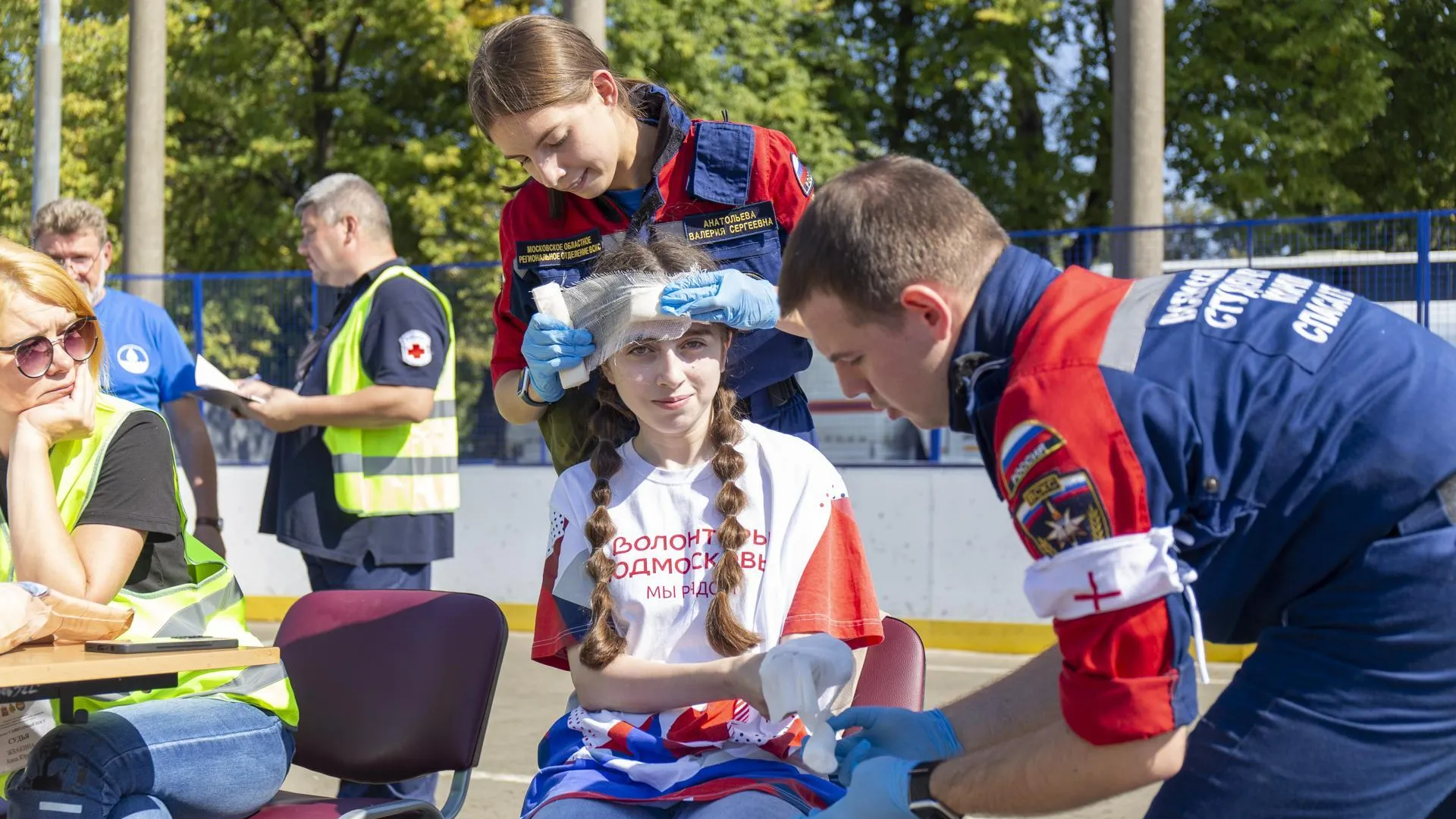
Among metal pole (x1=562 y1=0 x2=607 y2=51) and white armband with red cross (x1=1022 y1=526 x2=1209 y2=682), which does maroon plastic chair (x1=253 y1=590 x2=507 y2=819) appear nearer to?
white armband with red cross (x1=1022 y1=526 x2=1209 y2=682)

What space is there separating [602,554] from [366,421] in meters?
1.96

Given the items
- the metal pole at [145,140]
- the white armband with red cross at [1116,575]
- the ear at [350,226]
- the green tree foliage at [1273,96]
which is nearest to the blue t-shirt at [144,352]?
the ear at [350,226]

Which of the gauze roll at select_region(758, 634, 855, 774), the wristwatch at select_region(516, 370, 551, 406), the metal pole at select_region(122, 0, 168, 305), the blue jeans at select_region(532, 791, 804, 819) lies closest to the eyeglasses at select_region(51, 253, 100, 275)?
the wristwatch at select_region(516, 370, 551, 406)

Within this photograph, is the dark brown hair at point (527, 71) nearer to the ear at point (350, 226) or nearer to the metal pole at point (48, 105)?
the ear at point (350, 226)

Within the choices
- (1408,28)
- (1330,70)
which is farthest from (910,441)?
(1408,28)

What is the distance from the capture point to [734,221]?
2887 mm

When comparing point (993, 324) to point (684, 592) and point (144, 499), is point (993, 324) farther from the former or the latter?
point (144, 499)

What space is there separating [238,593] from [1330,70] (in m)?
14.5

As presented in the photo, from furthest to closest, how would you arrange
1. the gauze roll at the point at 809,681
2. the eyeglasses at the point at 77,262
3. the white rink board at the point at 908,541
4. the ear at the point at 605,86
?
1. the white rink board at the point at 908,541
2. the eyeglasses at the point at 77,262
3. the ear at the point at 605,86
4. the gauze roll at the point at 809,681

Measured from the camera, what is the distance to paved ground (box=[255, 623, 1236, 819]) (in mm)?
4473

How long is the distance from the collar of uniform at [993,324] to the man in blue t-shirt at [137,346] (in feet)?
12.1

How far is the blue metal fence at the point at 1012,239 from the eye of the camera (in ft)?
23.7

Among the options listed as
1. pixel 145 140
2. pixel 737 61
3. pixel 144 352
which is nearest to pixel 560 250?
pixel 144 352

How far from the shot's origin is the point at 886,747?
206cm
